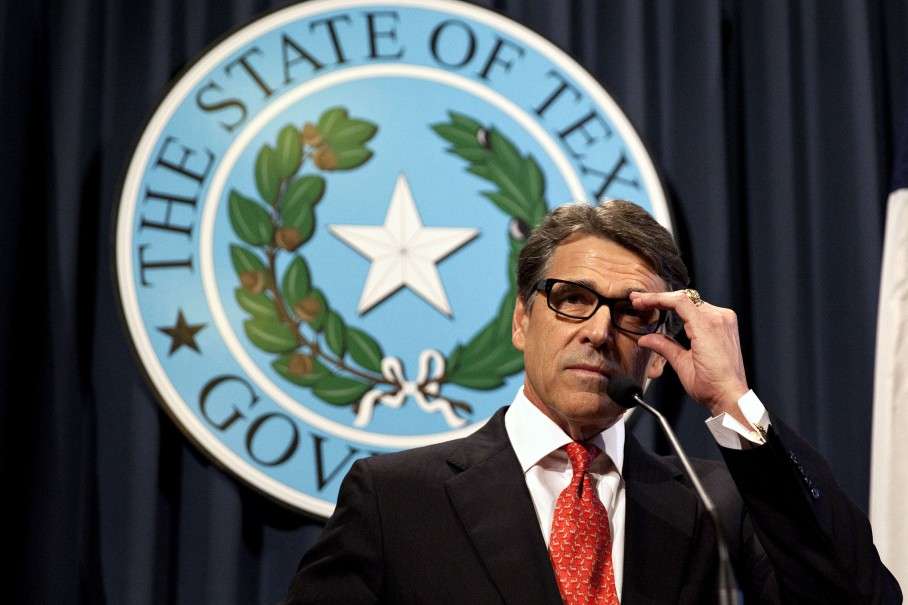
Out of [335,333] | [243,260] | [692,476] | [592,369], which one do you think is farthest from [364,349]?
[692,476]

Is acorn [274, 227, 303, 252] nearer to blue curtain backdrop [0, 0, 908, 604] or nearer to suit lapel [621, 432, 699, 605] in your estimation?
blue curtain backdrop [0, 0, 908, 604]

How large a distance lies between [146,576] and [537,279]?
1177mm

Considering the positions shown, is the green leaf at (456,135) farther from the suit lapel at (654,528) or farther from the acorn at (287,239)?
the suit lapel at (654,528)

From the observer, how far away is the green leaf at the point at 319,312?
8.65 ft

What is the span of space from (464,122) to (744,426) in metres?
1.34

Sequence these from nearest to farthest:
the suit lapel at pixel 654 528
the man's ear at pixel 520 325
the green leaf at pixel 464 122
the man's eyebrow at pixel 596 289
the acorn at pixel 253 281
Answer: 1. the suit lapel at pixel 654 528
2. the man's eyebrow at pixel 596 289
3. the man's ear at pixel 520 325
4. the acorn at pixel 253 281
5. the green leaf at pixel 464 122

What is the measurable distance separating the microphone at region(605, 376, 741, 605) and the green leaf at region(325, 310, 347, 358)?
1.08 metres

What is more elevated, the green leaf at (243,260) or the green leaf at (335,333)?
the green leaf at (243,260)

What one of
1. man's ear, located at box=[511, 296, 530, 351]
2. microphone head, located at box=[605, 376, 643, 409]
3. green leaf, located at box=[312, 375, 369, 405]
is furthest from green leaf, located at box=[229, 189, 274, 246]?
microphone head, located at box=[605, 376, 643, 409]

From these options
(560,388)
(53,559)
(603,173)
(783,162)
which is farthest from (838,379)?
(53,559)

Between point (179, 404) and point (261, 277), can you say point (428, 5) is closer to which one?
point (261, 277)

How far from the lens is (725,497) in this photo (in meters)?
1.79

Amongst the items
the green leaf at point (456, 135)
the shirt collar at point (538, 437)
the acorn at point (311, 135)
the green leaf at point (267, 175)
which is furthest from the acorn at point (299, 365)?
the shirt collar at point (538, 437)

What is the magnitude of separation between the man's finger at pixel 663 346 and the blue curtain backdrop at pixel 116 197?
1.00m
